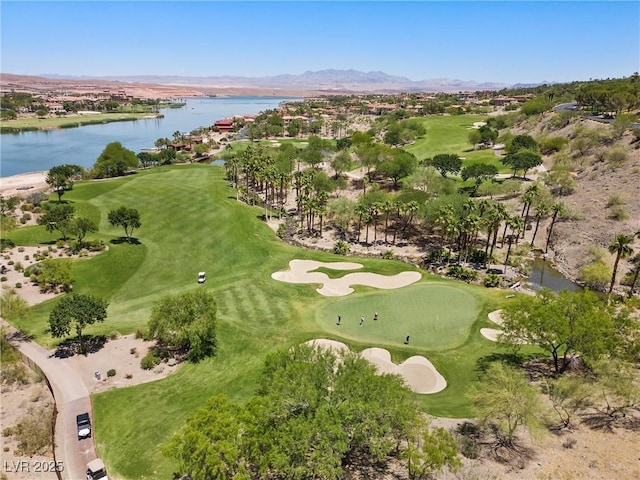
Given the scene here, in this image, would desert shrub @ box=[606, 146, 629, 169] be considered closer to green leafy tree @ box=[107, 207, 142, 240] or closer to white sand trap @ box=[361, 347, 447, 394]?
white sand trap @ box=[361, 347, 447, 394]

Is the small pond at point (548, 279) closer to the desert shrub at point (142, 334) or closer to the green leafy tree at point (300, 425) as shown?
the green leafy tree at point (300, 425)

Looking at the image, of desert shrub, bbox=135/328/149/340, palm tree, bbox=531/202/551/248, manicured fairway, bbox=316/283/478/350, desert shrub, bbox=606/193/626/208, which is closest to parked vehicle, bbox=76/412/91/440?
desert shrub, bbox=135/328/149/340

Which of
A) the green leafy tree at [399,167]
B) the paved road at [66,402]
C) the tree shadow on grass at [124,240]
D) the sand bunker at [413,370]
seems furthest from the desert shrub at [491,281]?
the tree shadow on grass at [124,240]

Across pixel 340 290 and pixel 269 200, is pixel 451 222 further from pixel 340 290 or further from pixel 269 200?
pixel 269 200

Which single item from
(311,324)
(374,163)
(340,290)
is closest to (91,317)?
(311,324)

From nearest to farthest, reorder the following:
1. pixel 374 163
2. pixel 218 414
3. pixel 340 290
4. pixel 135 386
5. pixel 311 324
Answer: pixel 218 414
pixel 135 386
pixel 311 324
pixel 340 290
pixel 374 163
